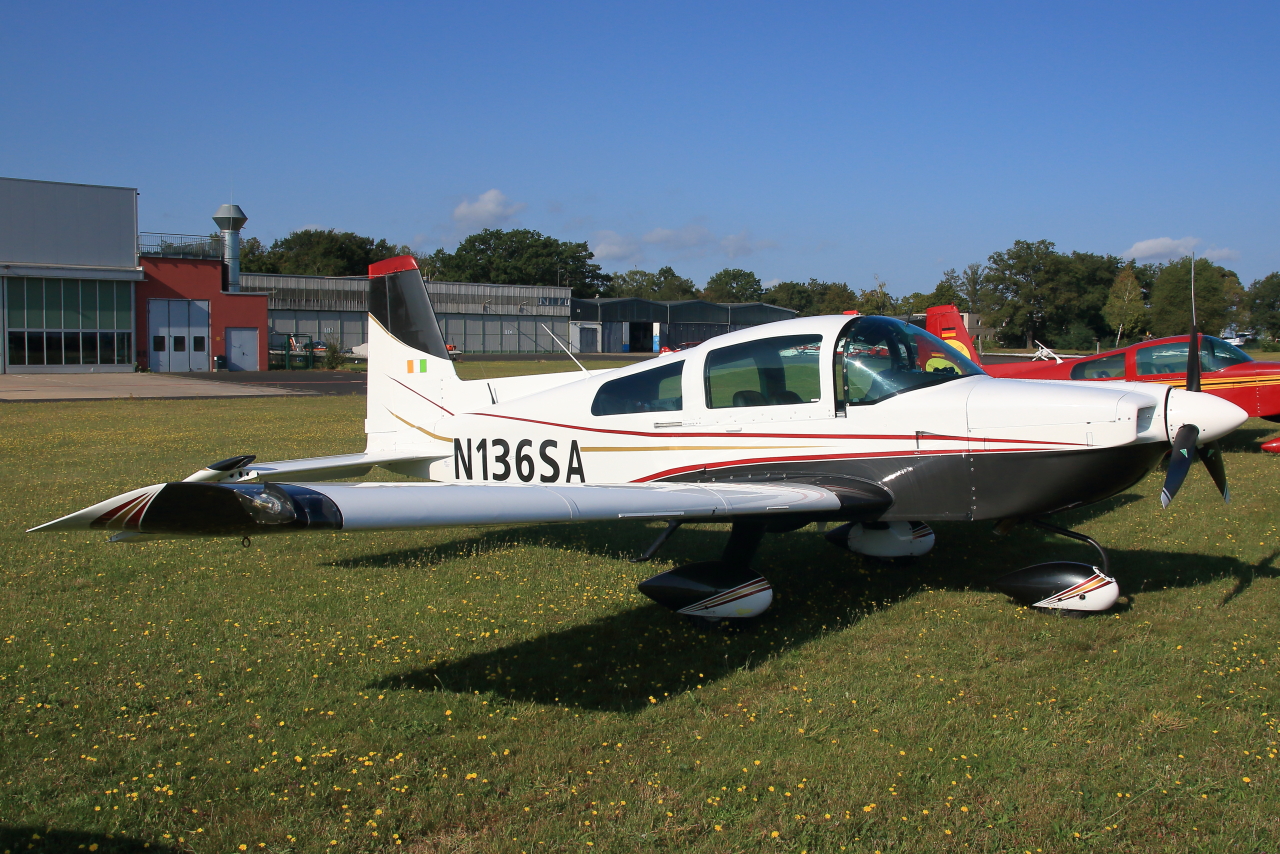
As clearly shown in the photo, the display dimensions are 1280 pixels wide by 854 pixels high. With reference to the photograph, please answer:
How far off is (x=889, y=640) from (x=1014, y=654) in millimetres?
730

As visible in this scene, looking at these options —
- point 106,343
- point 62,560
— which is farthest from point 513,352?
point 62,560

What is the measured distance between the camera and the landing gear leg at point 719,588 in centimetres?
561

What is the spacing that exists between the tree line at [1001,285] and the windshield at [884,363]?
1965 inches

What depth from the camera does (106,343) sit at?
4078 centimetres

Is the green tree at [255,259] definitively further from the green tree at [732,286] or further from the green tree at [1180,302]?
the green tree at [1180,302]

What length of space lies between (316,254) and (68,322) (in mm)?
55714

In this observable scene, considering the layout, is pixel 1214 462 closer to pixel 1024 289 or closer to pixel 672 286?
pixel 1024 289

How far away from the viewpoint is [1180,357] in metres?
14.1

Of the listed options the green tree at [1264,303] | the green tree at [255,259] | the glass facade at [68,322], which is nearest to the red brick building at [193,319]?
the glass facade at [68,322]

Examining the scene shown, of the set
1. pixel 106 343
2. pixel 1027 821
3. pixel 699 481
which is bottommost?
pixel 1027 821

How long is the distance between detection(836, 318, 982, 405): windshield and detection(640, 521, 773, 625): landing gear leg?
4.03 feet

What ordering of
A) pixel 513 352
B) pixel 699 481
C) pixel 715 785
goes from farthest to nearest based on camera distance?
pixel 513 352 → pixel 699 481 → pixel 715 785

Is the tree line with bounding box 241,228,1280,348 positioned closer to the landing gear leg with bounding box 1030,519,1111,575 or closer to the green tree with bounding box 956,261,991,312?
the green tree with bounding box 956,261,991,312

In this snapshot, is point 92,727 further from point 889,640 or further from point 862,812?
point 889,640
